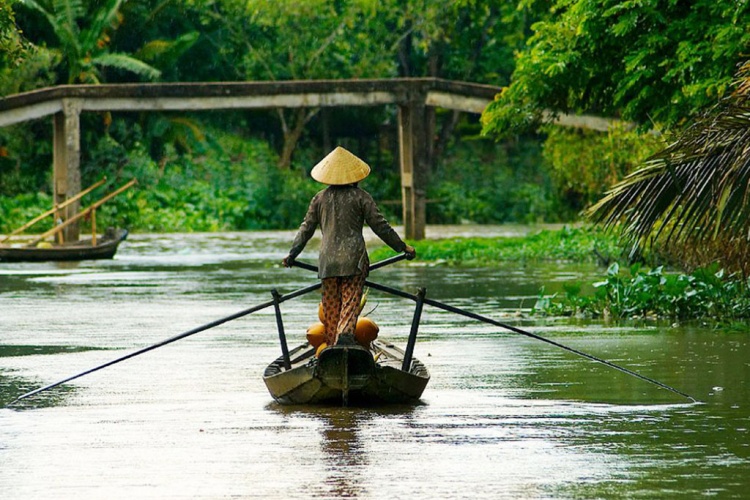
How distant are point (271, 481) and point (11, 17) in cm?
A: 1592

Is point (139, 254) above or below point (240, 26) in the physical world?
below

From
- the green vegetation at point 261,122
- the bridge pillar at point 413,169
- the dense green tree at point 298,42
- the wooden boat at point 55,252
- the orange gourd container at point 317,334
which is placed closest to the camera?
the orange gourd container at point 317,334

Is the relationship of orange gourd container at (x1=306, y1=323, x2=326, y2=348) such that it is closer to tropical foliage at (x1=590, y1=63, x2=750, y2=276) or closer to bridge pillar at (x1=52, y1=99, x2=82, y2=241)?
tropical foliage at (x1=590, y1=63, x2=750, y2=276)

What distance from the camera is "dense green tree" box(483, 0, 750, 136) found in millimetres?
18234

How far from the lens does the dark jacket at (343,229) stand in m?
11.6

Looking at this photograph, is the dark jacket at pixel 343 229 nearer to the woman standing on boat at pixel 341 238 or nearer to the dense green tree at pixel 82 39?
the woman standing on boat at pixel 341 238

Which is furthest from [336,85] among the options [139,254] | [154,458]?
[154,458]

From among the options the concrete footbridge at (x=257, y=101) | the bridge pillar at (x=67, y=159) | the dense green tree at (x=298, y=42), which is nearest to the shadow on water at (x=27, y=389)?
the concrete footbridge at (x=257, y=101)

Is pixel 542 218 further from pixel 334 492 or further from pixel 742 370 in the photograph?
pixel 334 492

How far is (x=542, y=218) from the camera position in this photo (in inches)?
1962

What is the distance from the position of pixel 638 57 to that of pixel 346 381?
9.78m

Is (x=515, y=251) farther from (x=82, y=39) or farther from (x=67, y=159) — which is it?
(x=82, y=39)

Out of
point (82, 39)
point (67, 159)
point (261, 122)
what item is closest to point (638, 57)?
point (67, 159)

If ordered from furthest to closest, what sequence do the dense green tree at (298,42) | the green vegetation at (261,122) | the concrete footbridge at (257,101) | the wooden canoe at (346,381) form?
1. the dense green tree at (298,42)
2. the green vegetation at (261,122)
3. the concrete footbridge at (257,101)
4. the wooden canoe at (346,381)
